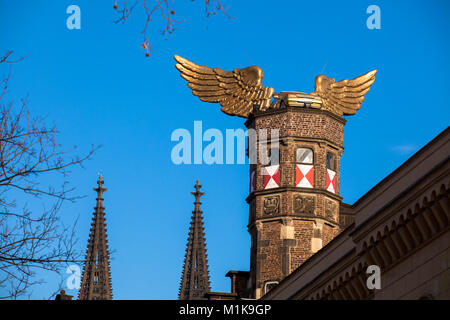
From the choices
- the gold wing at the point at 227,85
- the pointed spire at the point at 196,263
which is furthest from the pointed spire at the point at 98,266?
the gold wing at the point at 227,85

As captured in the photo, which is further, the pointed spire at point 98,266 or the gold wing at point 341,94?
the pointed spire at point 98,266

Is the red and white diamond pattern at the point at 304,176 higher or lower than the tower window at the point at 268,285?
higher

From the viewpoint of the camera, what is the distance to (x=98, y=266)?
99.5m

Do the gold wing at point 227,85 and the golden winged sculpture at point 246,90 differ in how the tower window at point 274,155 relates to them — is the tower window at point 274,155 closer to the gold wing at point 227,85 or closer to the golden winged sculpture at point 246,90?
the golden winged sculpture at point 246,90

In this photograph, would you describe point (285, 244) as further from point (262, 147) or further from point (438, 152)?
point (438, 152)

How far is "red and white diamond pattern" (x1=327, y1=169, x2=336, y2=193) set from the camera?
53.0 metres

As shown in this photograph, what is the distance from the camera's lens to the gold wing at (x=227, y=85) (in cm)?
5491

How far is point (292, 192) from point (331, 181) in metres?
1.97

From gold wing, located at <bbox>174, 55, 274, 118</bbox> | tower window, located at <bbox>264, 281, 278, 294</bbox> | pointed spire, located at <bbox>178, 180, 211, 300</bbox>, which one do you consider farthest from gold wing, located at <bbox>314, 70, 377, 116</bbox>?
pointed spire, located at <bbox>178, 180, 211, 300</bbox>

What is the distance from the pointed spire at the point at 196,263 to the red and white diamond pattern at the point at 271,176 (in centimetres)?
4538

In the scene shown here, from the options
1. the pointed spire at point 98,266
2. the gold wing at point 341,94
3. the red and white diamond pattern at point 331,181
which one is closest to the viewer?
the red and white diamond pattern at point 331,181

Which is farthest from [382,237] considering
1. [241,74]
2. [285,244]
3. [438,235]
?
[241,74]

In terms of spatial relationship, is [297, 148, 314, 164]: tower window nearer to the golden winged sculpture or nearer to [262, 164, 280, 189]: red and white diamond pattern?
[262, 164, 280, 189]: red and white diamond pattern
